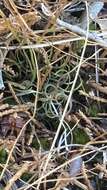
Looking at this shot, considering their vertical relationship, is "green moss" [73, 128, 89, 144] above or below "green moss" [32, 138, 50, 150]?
below

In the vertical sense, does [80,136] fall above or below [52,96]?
below

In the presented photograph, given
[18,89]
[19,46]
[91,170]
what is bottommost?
[91,170]

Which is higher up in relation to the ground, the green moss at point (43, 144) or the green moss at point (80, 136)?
the green moss at point (43, 144)

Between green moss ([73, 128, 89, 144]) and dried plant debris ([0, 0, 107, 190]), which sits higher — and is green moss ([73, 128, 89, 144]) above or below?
below

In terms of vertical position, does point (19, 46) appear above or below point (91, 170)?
above

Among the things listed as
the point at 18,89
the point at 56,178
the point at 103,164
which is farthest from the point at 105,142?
→ the point at 18,89

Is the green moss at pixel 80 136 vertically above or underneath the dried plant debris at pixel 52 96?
underneath

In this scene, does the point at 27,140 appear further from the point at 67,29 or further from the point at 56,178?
the point at 67,29

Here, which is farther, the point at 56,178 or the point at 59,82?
the point at 59,82

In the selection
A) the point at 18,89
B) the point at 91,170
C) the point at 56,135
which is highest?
the point at 18,89

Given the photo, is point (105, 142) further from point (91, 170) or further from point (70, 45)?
point (70, 45)
